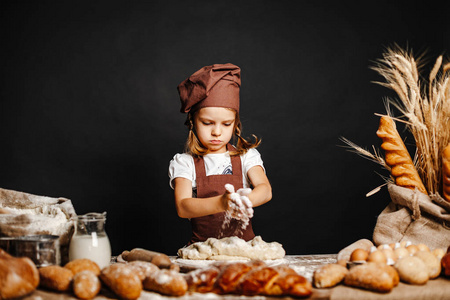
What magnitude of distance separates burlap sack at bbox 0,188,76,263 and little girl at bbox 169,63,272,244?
22.1 inches

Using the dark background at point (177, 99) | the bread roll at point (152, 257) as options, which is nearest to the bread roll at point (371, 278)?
the bread roll at point (152, 257)

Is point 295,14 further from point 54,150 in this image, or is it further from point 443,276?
point 443,276

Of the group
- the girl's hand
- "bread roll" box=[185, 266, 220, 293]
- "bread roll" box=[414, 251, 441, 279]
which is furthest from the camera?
the girl's hand

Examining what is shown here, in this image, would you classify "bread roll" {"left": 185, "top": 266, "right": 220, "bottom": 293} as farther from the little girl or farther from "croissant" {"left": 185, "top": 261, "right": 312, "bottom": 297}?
the little girl

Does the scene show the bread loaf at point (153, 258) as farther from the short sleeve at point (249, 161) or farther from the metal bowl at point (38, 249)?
the short sleeve at point (249, 161)

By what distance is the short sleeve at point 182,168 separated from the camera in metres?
2.26

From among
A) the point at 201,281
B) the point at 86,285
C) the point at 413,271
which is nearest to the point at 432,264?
the point at 413,271

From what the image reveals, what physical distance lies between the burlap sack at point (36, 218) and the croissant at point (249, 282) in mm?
534

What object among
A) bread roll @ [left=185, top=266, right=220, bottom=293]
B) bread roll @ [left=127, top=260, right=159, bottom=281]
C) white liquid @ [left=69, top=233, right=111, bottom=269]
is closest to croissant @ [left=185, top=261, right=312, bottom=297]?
bread roll @ [left=185, top=266, right=220, bottom=293]

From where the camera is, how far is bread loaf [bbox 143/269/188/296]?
1215 millimetres

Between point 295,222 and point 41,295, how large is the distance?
2.40 metres

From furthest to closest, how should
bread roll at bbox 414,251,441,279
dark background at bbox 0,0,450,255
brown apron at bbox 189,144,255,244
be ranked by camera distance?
dark background at bbox 0,0,450,255, brown apron at bbox 189,144,255,244, bread roll at bbox 414,251,441,279

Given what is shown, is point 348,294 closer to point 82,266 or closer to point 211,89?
point 82,266

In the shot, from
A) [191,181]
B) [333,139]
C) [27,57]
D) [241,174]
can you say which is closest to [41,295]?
[191,181]
